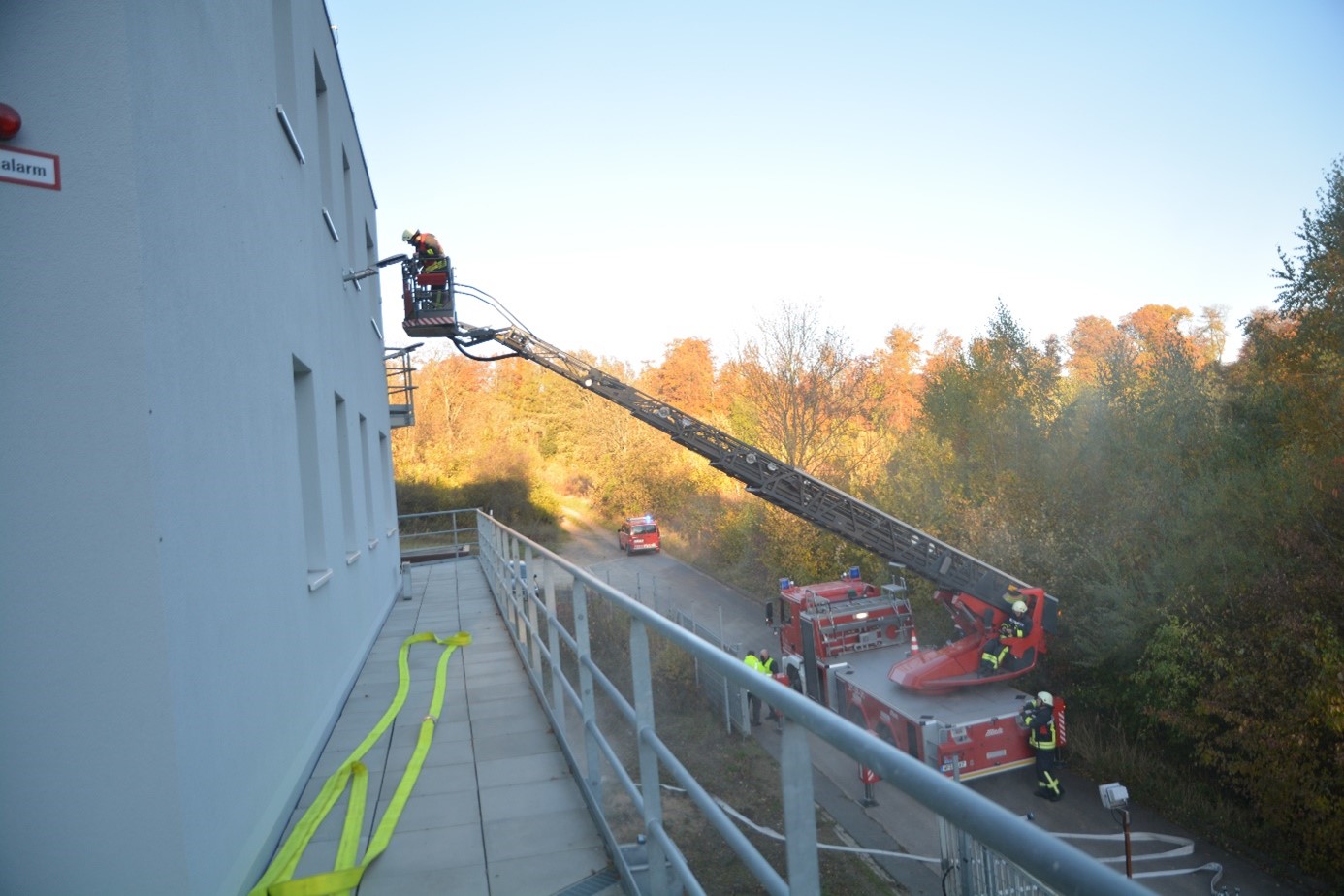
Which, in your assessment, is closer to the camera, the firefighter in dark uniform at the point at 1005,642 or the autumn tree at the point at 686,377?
the firefighter in dark uniform at the point at 1005,642

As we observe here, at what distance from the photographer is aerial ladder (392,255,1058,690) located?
1195 centimetres

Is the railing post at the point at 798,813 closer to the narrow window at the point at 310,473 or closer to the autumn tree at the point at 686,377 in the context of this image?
the narrow window at the point at 310,473

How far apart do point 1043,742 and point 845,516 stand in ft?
15.2

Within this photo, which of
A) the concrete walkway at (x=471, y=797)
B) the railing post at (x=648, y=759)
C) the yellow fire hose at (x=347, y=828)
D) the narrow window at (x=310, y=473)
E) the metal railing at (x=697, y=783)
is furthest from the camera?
the narrow window at (x=310, y=473)

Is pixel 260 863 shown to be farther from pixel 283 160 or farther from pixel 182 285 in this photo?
pixel 283 160

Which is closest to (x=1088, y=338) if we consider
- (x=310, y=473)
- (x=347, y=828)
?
(x=310, y=473)

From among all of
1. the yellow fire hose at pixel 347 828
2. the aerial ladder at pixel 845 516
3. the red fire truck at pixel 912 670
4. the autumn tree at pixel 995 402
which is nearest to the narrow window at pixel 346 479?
the yellow fire hose at pixel 347 828

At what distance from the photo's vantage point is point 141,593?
260 cm

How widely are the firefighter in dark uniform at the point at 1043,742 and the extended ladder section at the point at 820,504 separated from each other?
2425 mm

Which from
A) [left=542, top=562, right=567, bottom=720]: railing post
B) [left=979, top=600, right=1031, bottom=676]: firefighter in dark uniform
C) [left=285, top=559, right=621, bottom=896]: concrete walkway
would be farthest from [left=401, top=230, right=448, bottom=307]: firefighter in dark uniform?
[left=979, top=600, right=1031, bottom=676]: firefighter in dark uniform

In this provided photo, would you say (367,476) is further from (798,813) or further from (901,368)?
(901,368)

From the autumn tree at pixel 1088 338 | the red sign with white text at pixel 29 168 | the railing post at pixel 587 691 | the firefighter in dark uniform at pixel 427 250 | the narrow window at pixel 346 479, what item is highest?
the autumn tree at pixel 1088 338

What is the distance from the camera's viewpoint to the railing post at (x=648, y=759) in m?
2.78

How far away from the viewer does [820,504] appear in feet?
46.6
